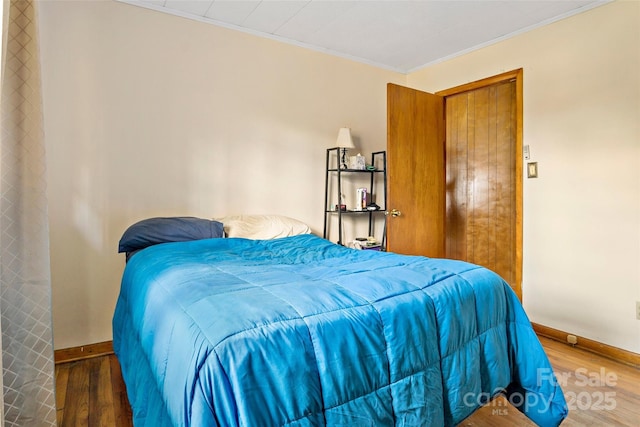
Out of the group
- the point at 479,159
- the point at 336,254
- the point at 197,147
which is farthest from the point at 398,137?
the point at 197,147

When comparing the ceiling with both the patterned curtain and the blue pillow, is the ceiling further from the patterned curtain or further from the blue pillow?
the blue pillow

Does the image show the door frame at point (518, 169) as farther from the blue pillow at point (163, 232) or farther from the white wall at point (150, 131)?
the blue pillow at point (163, 232)

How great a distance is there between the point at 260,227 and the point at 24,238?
146cm

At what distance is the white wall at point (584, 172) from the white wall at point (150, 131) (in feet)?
6.10

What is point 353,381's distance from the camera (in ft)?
3.44

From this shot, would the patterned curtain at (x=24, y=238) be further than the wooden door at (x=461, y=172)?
No

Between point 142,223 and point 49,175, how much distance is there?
0.65 meters

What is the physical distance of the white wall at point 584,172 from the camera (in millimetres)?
2488

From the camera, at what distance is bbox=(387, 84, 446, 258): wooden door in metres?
3.13

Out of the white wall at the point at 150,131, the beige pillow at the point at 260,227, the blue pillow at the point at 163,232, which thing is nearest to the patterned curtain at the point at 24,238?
the blue pillow at the point at 163,232

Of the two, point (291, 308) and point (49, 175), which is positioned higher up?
point (49, 175)

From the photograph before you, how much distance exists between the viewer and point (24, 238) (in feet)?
4.78

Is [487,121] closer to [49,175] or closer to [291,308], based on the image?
[291,308]

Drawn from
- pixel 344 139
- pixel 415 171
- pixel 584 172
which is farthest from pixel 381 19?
pixel 584 172
